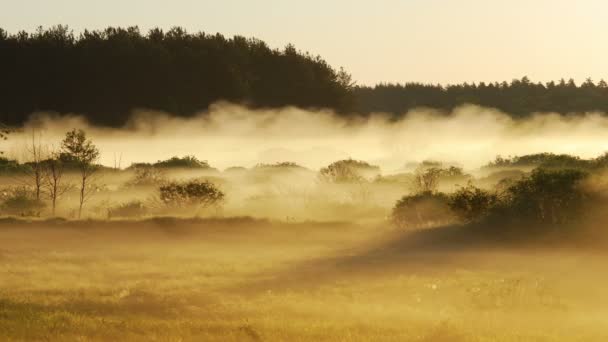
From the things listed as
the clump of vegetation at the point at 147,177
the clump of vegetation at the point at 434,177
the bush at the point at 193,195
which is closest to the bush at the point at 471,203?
the clump of vegetation at the point at 434,177

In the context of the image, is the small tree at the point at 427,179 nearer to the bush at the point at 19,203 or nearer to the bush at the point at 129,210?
the bush at the point at 129,210

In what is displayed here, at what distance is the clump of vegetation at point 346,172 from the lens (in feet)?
161

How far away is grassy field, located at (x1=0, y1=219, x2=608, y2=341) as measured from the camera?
14.5 metres

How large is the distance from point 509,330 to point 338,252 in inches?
550

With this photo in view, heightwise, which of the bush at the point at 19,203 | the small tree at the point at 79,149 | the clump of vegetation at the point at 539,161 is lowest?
the bush at the point at 19,203

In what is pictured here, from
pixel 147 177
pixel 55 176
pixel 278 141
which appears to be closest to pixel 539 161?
pixel 278 141

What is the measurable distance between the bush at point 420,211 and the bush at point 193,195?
9.80 meters

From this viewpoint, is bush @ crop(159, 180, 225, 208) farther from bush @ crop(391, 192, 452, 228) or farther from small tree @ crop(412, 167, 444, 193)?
small tree @ crop(412, 167, 444, 193)

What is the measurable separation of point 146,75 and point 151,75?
0.31 metres

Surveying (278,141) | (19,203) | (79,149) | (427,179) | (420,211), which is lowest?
(420,211)

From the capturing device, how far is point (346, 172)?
Answer: 4956cm

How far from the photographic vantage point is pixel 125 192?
45.2m

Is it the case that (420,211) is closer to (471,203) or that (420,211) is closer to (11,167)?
(471,203)

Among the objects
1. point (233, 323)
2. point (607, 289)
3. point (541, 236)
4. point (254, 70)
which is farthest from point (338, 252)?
point (254, 70)
